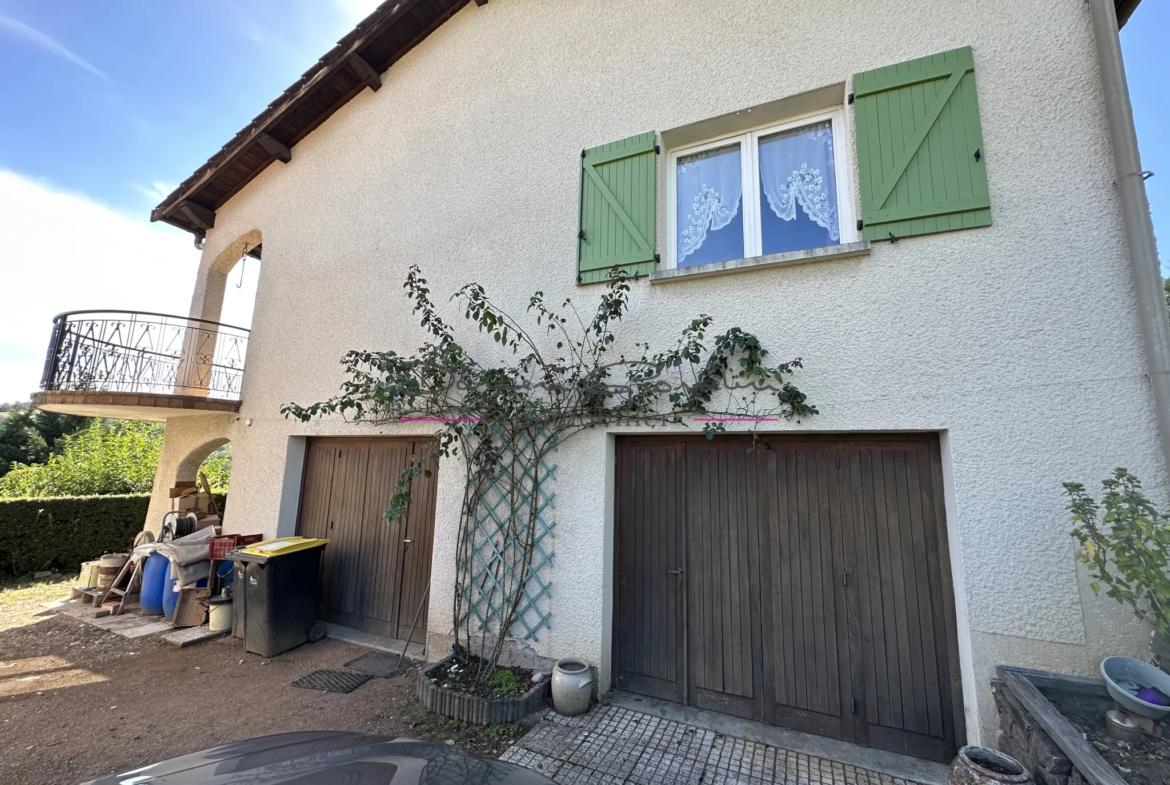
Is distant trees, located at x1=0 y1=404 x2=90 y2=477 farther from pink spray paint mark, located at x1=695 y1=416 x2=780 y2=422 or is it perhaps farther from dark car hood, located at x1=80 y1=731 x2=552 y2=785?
pink spray paint mark, located at x1=695 y1=416 x2=780 y2=422

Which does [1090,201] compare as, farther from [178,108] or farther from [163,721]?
[178,108]

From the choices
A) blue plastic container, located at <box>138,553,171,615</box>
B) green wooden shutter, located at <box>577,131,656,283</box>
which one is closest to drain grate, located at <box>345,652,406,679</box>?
blue plastic container, located at <box>138,553,171,615</box>

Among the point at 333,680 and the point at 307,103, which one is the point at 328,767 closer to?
the point at 333,680

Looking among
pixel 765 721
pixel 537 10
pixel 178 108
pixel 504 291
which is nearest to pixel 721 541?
pixel 765 721

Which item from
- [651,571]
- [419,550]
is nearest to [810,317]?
[651,571]

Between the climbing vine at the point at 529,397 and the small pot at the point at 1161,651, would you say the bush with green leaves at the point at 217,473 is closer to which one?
the climbing vine at the point at 529,397

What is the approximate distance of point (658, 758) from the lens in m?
3.40

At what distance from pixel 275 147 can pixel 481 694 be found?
9.15 m

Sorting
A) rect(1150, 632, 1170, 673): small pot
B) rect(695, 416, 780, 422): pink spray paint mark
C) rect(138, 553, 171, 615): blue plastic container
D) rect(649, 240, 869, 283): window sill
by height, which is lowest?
rect(138, 553, 171, 615): blue plastic container

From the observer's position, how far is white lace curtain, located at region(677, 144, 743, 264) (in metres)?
4.64

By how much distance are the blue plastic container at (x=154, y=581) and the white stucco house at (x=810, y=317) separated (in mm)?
1355

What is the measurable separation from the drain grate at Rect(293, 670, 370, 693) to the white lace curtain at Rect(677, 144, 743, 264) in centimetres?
559

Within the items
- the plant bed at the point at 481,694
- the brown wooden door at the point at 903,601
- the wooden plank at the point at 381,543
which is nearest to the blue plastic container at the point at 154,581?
the wooden plank at the point at 381,543

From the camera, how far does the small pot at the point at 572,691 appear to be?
3.95 meters
